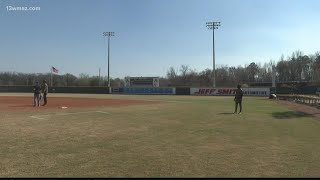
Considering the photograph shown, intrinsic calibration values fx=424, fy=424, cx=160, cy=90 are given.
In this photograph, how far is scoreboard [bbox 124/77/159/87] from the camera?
306 ft

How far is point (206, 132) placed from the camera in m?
15.2

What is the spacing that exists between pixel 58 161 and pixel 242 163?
396 centimetres

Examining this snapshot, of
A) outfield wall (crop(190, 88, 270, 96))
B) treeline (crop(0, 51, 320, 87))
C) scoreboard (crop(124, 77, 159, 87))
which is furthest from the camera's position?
treeline (crop(0, 51, 320, 87))

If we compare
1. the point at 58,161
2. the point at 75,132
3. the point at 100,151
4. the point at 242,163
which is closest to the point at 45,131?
the point at 75,132

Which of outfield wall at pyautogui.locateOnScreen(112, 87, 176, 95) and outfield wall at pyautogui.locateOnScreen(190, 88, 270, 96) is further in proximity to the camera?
outfield wall at pyautogui.locateOnScreen(112, 87, 176, 95)

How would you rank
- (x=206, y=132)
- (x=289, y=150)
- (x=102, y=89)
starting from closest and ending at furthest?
(x=289, y=150)
(x=206, y=132)
(x=102, y=89)

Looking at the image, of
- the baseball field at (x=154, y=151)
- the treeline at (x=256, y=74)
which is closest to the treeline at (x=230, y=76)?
the treeline at (x=256, y=74)

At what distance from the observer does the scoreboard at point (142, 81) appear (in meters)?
93.1

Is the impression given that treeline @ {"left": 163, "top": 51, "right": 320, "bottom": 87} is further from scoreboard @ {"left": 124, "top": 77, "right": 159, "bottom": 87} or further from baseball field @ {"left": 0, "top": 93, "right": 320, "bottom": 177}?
baseball field @ {"left": 0, "top": 93, "right": 320, "bottom": 177}

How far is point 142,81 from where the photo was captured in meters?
94.4

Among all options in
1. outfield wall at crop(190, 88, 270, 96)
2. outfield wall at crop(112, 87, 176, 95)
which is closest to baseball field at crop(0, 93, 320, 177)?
outfield wall at crop(190, 88, 270, 96)

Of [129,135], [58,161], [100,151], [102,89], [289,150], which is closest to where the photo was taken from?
[58,161]

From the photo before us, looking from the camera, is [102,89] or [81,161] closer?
[81,161]

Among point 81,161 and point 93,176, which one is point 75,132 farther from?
point 93,176
